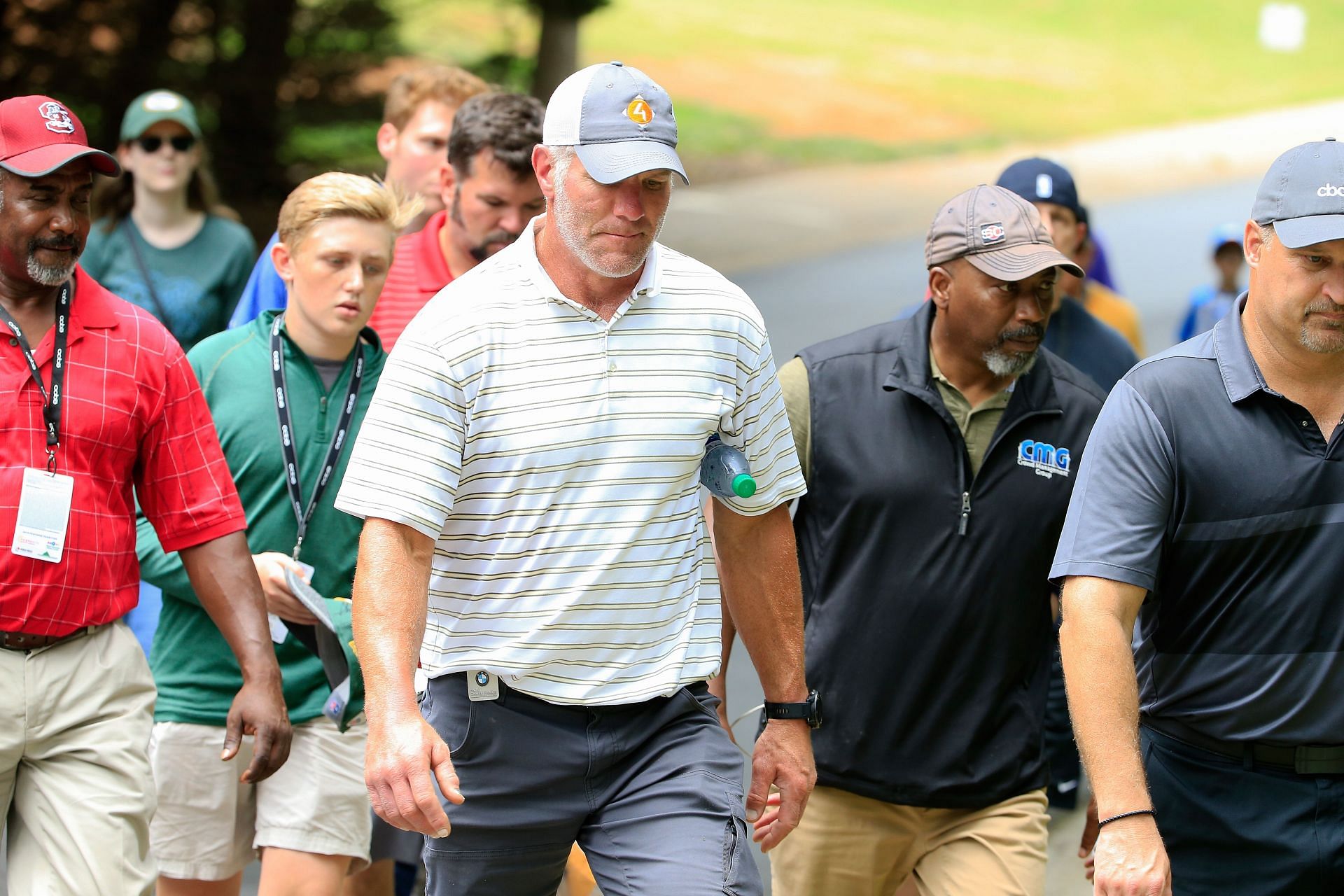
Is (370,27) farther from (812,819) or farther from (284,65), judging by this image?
(812,819)

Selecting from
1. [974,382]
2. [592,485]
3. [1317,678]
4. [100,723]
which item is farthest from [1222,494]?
[100,723]

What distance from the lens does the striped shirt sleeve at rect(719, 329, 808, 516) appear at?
408cm

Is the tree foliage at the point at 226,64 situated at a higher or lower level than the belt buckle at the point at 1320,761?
higher

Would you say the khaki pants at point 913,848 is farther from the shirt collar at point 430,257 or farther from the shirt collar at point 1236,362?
the shirt collar at point 430,257

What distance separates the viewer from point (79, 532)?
4246 millimetres

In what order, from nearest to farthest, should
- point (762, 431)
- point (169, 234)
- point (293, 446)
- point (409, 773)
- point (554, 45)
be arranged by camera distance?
1. point (409, 773)
2. point (762, 431)
3. point (293, 446)
4. point (169, 234)
5. point (554, 45)

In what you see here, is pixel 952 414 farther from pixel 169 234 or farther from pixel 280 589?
pixel 169 234

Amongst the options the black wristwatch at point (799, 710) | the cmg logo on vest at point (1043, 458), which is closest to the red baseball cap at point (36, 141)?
the black wristwatch at point (799, 710)

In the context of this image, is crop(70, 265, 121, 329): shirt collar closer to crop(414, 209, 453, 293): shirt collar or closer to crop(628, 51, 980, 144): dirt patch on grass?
crop(414, 209, 453, 293): shirt collar

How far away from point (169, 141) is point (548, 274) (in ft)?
14.4

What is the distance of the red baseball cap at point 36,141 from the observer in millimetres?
4270

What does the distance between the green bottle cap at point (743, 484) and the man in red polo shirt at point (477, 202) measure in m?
2.01

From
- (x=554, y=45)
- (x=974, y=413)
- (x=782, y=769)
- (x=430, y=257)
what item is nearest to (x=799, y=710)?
(x=782, y=769)

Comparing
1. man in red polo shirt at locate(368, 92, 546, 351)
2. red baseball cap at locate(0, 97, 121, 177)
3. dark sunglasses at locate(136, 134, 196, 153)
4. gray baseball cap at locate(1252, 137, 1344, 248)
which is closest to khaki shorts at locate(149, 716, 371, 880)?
man in red polo shirt at locate(368, 92, 546, 351)
